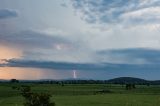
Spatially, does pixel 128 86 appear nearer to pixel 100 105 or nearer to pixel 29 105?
pixel 100 105

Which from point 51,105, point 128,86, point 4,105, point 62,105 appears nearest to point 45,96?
point 51,105

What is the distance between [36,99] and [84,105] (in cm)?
3101

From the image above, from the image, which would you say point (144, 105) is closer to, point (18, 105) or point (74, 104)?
point (74, 104)

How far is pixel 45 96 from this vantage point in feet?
127

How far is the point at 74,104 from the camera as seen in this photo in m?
71.3

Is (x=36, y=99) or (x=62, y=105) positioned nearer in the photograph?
(x=36, y=99)

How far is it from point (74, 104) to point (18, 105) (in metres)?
10.7

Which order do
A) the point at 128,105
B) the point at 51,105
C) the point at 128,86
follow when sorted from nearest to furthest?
the point at 51,105 → the point at 128,105 → the point at 128,86

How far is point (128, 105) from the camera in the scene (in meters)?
67.6

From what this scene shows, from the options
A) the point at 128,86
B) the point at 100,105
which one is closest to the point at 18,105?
the point at 100,105

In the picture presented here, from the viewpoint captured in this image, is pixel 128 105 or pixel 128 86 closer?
pixel 128 105

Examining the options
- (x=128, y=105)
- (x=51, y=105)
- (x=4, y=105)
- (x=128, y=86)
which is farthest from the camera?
(x=128, y=86)

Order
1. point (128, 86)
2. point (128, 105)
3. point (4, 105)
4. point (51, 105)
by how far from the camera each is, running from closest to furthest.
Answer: point (51, 105) → point (128, 105) → point (4, 105) → point (128, 86)

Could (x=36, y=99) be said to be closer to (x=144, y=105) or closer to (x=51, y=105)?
(x=51, y=105)
